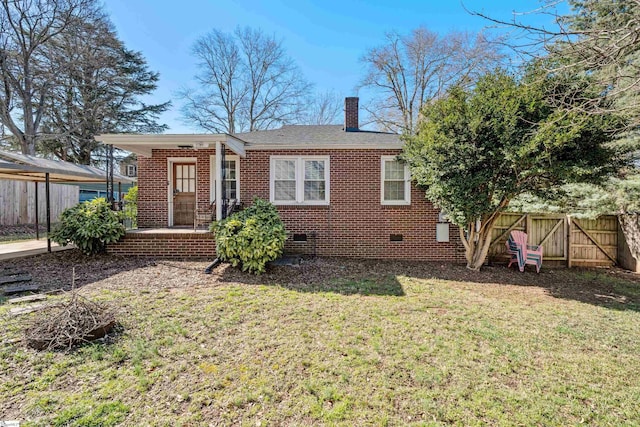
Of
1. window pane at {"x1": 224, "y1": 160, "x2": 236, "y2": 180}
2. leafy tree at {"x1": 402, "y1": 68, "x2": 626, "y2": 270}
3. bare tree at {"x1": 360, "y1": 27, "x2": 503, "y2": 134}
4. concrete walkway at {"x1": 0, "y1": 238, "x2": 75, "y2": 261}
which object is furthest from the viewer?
bare tree at {"x1": 360, "y1": 27, "x2": 503, "y2": 134}

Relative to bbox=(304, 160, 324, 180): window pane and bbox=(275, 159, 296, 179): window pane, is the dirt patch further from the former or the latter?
bbox=(275, 159, 296, 179): window pane

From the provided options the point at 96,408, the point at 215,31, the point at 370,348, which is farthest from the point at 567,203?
the point at 215,31

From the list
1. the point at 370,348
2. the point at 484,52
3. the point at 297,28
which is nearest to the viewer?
the point at 370,348

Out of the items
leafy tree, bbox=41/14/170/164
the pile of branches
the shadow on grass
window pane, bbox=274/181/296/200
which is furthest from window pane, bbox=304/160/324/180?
leafy tree, bbox=41/14/170/164

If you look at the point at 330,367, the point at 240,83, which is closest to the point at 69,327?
the point at 330,367

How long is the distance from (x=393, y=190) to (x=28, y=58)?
20043mm

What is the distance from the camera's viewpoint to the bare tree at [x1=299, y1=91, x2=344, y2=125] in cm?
2397

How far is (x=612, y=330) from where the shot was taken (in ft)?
13.4

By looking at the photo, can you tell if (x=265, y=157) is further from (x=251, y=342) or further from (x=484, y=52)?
(x=484, y=52)

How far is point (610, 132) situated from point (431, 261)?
461 centimetres

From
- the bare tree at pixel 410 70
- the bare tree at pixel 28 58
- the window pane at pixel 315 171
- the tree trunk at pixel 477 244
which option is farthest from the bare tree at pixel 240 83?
the tree trunk at pixel 477 244

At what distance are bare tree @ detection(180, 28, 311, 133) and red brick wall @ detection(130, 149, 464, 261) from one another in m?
16.5

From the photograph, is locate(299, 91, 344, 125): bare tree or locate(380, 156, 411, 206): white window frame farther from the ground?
locate(299, 91, 344, 125): bare tree

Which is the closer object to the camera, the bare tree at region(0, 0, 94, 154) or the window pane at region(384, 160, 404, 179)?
the window pane at region(384, 160, 404, 179)
